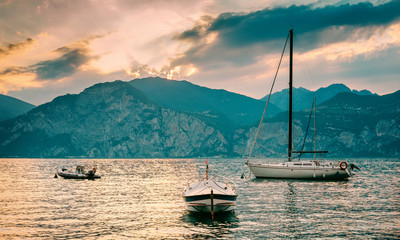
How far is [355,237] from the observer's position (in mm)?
26266

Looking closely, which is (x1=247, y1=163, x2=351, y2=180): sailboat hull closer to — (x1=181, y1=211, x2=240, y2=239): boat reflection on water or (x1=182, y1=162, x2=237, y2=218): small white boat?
(x1=181, y1=211, x2=240, y2=239): boat reflection on water

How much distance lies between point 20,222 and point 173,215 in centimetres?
1487

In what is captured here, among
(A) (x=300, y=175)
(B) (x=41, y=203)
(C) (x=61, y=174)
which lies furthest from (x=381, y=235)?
(C) (x=61, y=174)

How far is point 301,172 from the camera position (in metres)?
73.2

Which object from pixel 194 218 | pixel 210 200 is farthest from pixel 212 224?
pixel 194 218

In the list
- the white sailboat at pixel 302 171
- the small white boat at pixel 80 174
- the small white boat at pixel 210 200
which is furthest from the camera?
the small white boat at pixel 80 174

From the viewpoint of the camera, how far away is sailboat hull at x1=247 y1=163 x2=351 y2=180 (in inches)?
2876

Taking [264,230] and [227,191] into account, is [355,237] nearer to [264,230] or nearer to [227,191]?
[264,230]

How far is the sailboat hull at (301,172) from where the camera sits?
240ft

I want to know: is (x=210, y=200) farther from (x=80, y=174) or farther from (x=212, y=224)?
(x=80, y=174)

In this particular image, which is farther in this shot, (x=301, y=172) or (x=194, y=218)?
(x=301, y=172)

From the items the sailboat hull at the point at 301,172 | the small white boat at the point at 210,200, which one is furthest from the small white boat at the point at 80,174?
the small white boat at the point at 210,200

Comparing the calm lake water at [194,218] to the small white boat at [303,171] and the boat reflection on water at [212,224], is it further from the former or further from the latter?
the small white boat at [303,171]

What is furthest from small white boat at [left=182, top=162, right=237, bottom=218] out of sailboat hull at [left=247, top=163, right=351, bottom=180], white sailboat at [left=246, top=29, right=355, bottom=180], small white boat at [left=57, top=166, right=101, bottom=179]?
small white boat at [left=57, top=166, right=101, bottom=179]
